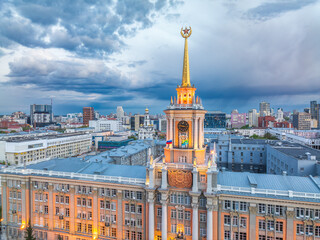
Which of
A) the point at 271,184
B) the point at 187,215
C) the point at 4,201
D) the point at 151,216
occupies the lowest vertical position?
the point at 4,201

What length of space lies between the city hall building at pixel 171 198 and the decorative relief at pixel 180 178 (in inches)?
6.8

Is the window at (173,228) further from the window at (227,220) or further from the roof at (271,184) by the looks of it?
the roof at (271,184)

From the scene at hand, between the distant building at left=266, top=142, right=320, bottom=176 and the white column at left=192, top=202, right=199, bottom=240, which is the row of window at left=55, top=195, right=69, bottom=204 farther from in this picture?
the distant building at left=266, top=142, right=320, bottom=176

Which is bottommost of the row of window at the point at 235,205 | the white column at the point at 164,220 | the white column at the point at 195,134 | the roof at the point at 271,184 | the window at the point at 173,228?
the window at the point at 173,228

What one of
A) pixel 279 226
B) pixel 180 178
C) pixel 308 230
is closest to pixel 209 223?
pixel 180 178

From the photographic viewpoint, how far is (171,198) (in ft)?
122

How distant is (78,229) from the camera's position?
136 ft

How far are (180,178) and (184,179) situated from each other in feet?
2.36

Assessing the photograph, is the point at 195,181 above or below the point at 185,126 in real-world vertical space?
below

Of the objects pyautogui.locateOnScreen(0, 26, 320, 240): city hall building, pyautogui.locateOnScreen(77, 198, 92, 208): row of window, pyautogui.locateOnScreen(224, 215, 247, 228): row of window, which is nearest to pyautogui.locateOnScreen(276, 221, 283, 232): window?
pyautogui.locateOnScreen(0, 26, 320, 240): city hall building

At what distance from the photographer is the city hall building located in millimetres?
32469

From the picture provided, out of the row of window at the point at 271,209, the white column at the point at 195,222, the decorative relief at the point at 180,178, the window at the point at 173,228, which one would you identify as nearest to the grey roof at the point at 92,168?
the decorative relief at the point at 180,178

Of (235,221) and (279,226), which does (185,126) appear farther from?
(279,226)

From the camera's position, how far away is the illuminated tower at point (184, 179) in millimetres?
34844
